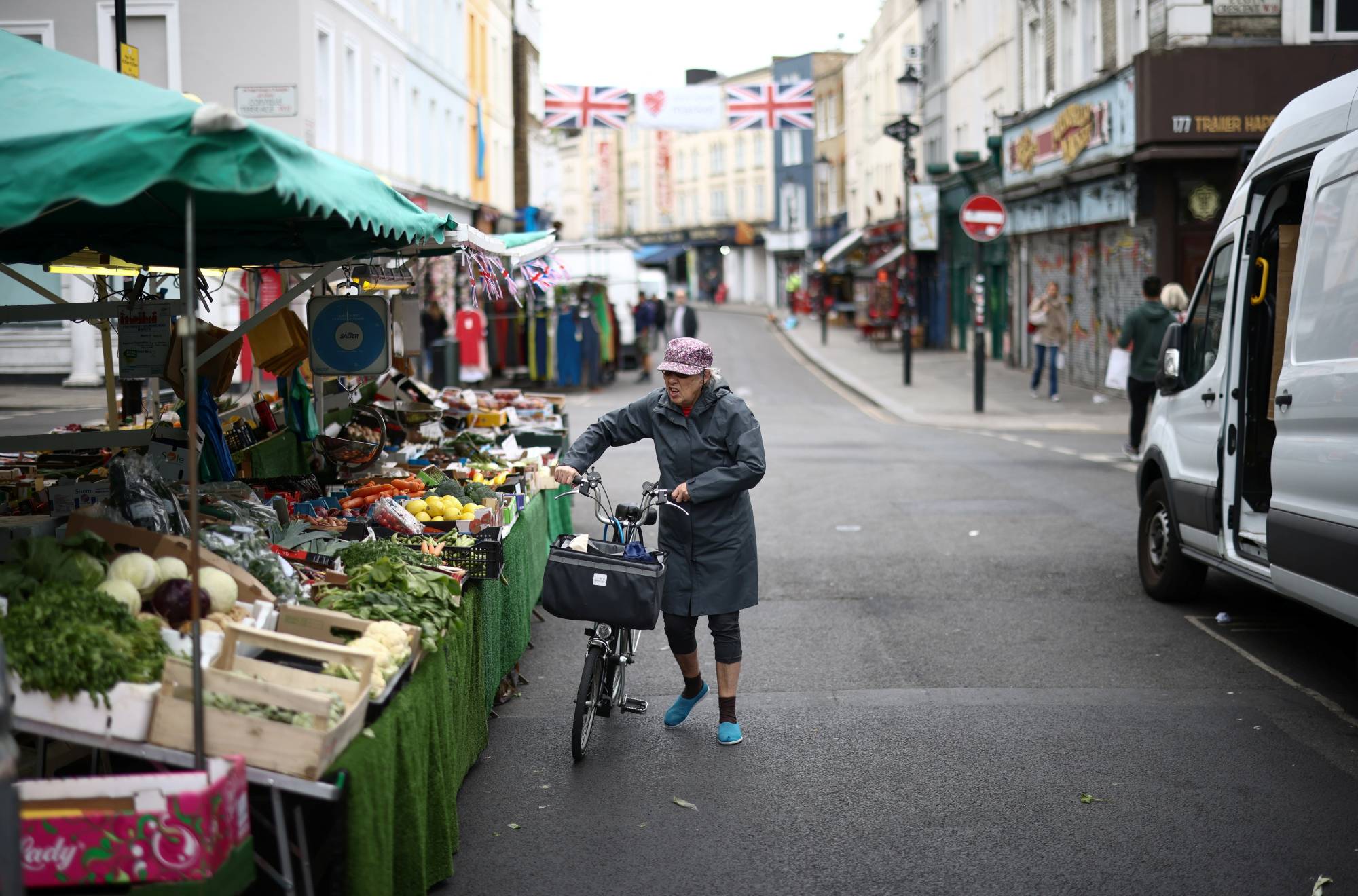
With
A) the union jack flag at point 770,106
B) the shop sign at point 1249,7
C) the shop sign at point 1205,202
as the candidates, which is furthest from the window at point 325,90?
the shop sign at point 1249,7

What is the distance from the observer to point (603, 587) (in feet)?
20.1

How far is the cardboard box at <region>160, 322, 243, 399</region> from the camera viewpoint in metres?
8.70

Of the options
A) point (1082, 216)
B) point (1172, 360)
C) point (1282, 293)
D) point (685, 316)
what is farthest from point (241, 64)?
point (1282, 293)

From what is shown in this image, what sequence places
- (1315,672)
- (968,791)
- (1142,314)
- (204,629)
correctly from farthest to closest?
(1142,314)
(1315,672)
(968,791)
(204,629)

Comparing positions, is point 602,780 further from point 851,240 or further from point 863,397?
point 851,240

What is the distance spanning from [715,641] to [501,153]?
Result: 41.7 meters

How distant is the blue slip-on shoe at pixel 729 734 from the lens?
6.71 meters

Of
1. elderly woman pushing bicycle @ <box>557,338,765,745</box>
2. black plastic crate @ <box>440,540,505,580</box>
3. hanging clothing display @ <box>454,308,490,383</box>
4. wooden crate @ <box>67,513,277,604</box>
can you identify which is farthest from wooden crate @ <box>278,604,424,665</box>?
hanging clothing display @ <box>454,308,490,383</box>

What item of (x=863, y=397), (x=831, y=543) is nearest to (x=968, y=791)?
(x=831, y=543)

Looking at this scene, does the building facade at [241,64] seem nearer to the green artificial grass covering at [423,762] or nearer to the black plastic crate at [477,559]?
the black plastic crate at [477,559]

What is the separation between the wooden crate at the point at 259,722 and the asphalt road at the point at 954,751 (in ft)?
3.38

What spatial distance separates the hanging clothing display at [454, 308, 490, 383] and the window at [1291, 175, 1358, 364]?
21.4 m

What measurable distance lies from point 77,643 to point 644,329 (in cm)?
3317

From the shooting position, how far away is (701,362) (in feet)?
21.4
